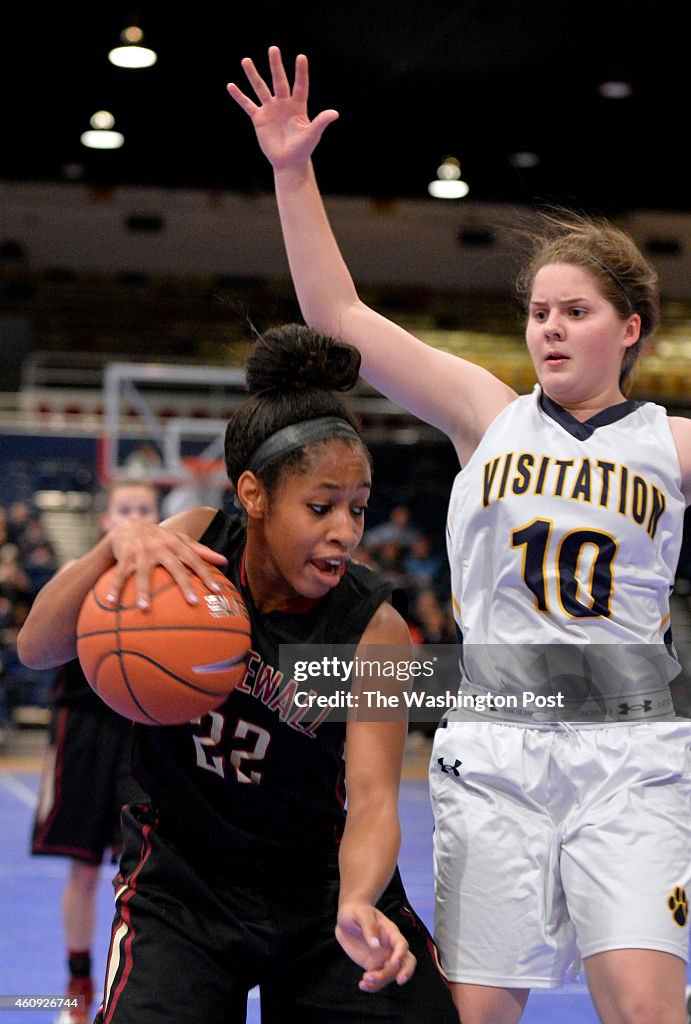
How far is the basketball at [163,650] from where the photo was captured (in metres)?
2.29

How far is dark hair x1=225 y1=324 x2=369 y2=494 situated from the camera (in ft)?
8.35

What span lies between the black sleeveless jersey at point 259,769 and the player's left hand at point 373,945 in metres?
0.35

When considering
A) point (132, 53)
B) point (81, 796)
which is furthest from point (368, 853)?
point (132, 53)

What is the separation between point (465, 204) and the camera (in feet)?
65.4

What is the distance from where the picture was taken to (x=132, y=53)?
1237cm

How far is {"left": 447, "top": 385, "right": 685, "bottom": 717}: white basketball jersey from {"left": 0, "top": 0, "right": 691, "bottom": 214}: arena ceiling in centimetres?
681

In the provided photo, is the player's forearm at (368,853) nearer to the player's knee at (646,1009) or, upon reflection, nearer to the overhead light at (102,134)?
the player's knee at (646,1009)

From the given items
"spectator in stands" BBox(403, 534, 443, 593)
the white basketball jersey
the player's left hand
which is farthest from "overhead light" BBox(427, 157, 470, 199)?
the player's left hand

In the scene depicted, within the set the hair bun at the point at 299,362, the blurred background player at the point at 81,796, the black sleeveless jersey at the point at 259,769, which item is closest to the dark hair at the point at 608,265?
the hair bun at the point at 299,362

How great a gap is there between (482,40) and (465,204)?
846cm

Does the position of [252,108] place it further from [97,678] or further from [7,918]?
[7,918]

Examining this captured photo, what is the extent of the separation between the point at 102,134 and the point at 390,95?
422 centimetres

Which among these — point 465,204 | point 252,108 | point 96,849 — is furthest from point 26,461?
point 252,108

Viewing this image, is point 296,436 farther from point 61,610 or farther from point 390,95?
point 390,95
